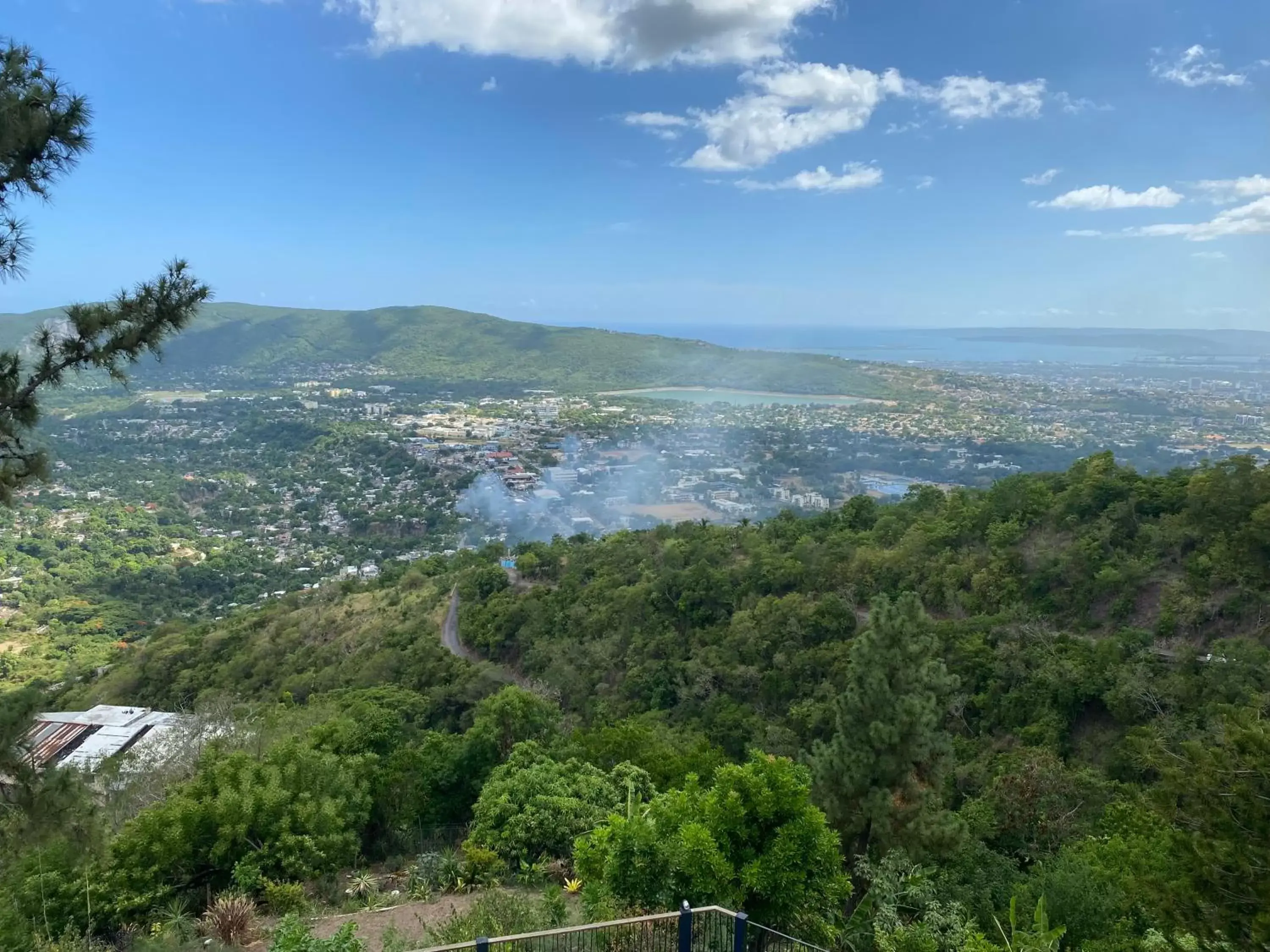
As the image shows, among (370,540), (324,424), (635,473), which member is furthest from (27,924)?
(324,424)

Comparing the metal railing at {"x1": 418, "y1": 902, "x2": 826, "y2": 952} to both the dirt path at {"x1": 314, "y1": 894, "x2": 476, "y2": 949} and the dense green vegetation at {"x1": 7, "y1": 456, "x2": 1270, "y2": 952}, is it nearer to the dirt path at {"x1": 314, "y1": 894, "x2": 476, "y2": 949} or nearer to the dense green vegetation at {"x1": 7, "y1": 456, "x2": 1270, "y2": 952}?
the dense green vegetation at {"x1": 7, "y1": 456, "x2": 1270, "y2": 952}

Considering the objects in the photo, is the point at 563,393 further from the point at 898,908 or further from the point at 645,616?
the point at 898,908

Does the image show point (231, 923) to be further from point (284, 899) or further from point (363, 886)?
point (363, 886)

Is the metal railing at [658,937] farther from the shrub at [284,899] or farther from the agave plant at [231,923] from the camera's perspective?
the shrub at [284,899]

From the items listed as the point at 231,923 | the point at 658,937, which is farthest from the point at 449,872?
the point at 658,937

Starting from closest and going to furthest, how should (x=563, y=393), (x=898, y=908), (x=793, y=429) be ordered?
(x=898, y=908), (x=793, y=429), (x=563, y=393)

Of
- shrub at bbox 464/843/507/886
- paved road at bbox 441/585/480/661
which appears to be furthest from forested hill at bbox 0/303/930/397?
shrub at bbox 464/843/507/886

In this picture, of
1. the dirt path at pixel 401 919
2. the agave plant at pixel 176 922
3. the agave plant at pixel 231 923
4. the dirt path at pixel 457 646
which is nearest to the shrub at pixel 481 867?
the dirt path at pixel 401 919
